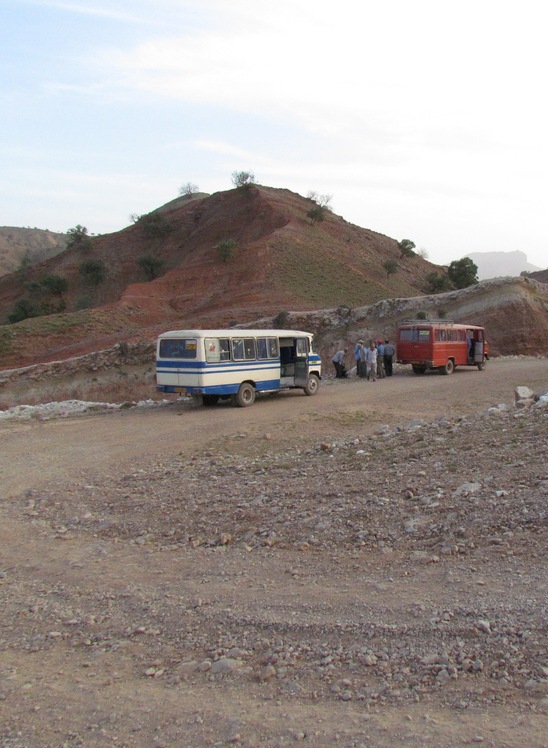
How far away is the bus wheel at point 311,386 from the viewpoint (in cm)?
2130

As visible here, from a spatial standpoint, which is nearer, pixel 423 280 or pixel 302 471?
pixel 302 471

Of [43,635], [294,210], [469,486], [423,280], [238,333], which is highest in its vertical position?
[294,210]

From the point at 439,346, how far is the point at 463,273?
34016 millimetres

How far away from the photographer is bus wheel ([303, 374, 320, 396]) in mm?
21300

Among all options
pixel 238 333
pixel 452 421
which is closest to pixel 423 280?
pixel 238 333

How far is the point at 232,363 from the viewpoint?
736 inches

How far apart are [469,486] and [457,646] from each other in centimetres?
323

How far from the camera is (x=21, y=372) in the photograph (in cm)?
3073

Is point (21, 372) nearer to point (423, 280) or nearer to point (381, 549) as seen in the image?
point (381, 549)

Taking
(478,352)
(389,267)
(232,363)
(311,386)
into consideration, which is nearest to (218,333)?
(232,363)

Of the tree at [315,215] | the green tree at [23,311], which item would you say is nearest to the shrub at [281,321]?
the tree at [315,215]

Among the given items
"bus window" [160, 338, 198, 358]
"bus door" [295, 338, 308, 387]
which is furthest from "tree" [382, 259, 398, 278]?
"bus window" [160, 338, 198, 358]

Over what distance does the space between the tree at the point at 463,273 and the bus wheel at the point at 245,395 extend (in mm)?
42515

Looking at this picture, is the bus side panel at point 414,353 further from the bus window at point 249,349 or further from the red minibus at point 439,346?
the bus window at point 249,349
